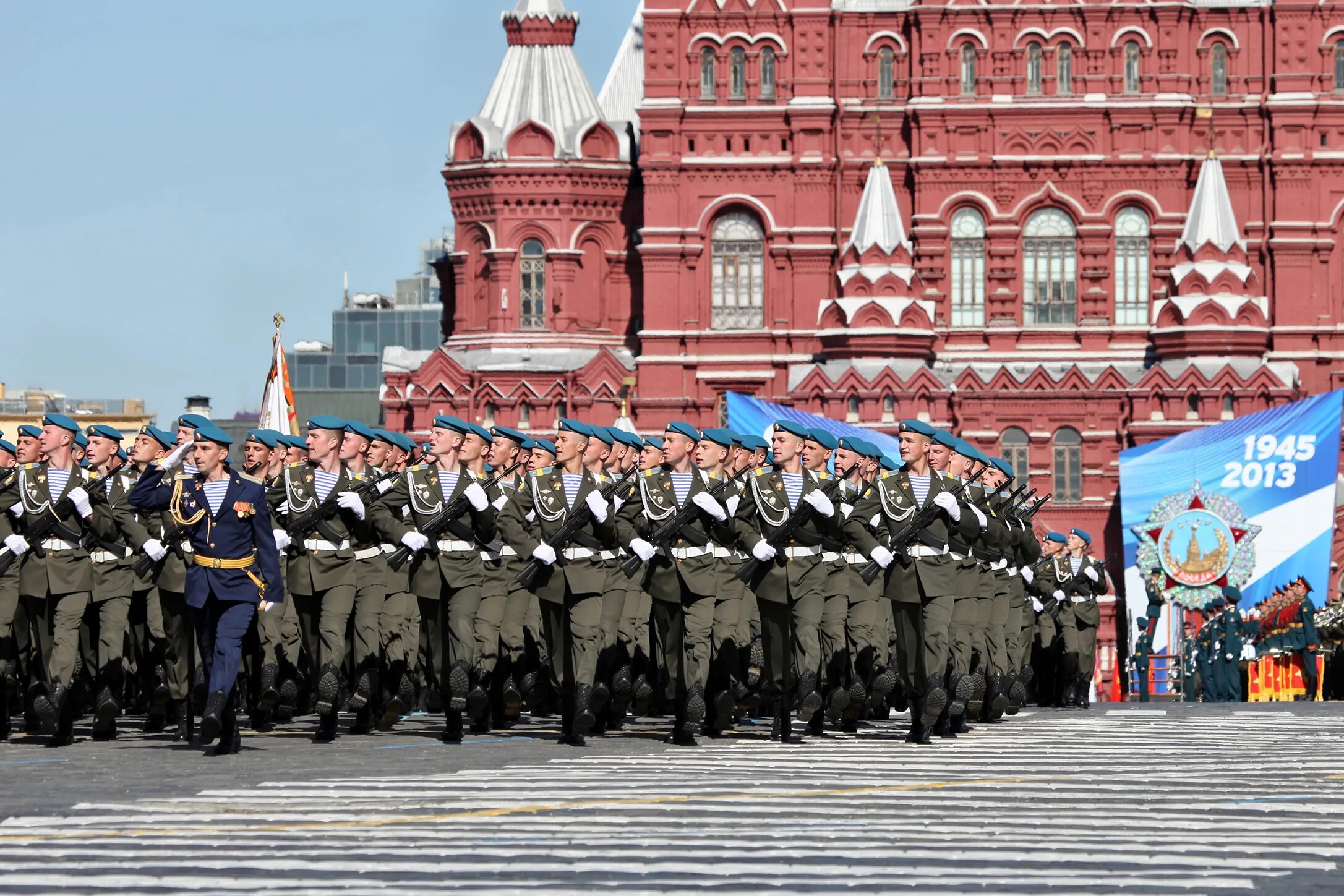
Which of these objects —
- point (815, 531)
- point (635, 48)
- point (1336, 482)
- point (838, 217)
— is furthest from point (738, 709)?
point (635, 48)

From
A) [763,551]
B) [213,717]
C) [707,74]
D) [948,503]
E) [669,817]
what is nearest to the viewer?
[669,817]

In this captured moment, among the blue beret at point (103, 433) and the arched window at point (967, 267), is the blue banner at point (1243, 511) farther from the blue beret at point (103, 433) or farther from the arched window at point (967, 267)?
the blue beret at point (103, 433)

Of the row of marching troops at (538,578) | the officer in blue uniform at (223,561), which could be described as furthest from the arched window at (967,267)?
the officer in blue uniform at (223,561)

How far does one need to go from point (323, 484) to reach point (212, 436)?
1.72 m

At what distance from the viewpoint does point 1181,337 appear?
48.3 m

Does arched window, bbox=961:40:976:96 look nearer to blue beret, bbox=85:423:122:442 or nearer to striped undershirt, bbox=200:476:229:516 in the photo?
blue beret, bbox=85:423:122:442

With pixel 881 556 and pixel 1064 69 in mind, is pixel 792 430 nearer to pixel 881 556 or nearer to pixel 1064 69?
pixel 881 556

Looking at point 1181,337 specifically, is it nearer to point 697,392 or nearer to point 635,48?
point 697,392

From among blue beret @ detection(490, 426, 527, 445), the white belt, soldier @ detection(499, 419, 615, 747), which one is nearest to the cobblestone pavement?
soldier @ detection(499, 419, 615, 747)

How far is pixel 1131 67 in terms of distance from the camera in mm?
50281

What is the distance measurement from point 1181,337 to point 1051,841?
131 ft

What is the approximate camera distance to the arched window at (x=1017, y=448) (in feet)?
161

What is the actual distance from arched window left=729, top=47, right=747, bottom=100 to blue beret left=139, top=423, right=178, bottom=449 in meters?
35.7

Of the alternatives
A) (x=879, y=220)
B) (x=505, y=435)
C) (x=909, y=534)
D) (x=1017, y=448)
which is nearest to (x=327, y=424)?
(x=505, y=435)
